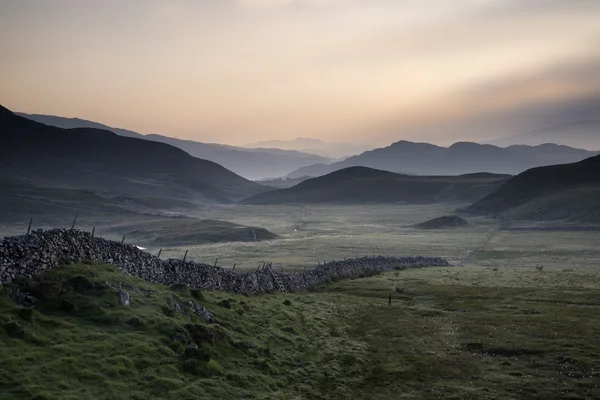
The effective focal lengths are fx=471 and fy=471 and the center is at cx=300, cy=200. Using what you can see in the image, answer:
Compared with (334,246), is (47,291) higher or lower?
higher

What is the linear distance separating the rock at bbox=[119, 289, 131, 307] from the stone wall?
394cm

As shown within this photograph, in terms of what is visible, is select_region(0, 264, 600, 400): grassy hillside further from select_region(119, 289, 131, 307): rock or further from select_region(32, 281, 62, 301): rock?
select_region(119, 289, 131, 307): rock

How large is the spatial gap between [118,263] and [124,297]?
6610mm

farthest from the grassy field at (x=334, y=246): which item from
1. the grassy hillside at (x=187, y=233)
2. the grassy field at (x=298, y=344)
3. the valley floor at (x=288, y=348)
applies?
the valley floor at (x=288, y=348)

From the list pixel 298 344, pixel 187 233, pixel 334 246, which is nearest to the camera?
pixel 298 344

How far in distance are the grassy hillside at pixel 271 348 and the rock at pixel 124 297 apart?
1.16ft

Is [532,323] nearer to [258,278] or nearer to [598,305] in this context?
[598,305]

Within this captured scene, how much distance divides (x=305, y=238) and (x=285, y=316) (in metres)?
107

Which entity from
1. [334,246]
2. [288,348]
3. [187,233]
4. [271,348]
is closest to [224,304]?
[271,348]

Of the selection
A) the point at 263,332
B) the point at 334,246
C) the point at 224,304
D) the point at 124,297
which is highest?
the point at 124,297

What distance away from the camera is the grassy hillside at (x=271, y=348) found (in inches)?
782

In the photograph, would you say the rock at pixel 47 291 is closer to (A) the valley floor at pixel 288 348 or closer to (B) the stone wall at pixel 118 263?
(A) the valley floor at pixel 288 348

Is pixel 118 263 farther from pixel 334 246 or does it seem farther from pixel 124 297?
pixel 334 246

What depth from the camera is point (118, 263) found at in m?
32.0
